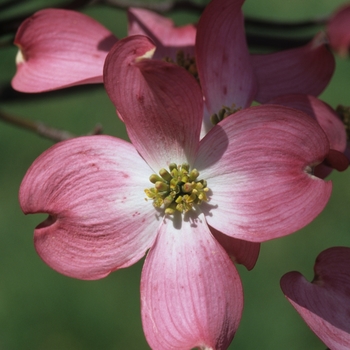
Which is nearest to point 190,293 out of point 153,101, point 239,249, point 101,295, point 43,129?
point 239,249

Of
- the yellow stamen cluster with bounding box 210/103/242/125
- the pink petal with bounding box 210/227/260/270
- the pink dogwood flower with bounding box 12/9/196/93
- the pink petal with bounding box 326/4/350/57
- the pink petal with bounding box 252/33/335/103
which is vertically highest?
the pink petal with bounding box 326/4/350/57

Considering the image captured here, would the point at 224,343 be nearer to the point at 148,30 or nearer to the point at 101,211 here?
the point at 101,211

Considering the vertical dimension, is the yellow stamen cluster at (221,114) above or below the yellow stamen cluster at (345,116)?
above

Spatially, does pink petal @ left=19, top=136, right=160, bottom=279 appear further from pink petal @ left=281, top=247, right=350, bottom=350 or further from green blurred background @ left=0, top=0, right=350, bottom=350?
green blurred background @ left=0, top=0, right=350, bottom=350

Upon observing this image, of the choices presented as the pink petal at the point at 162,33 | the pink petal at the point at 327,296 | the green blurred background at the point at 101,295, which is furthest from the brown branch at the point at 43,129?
the green blurred background at the point at 101,295

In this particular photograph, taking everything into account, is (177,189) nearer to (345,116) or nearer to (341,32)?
(345,116)

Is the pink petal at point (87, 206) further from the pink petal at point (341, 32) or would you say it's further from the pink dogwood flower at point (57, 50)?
the pink petal at point (341, 32)

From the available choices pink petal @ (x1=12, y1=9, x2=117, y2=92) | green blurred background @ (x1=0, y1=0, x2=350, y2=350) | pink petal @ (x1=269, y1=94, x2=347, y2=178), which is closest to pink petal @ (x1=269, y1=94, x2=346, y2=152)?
pink petal @ (x1=269, y1=94, x2=347, y2=178)
